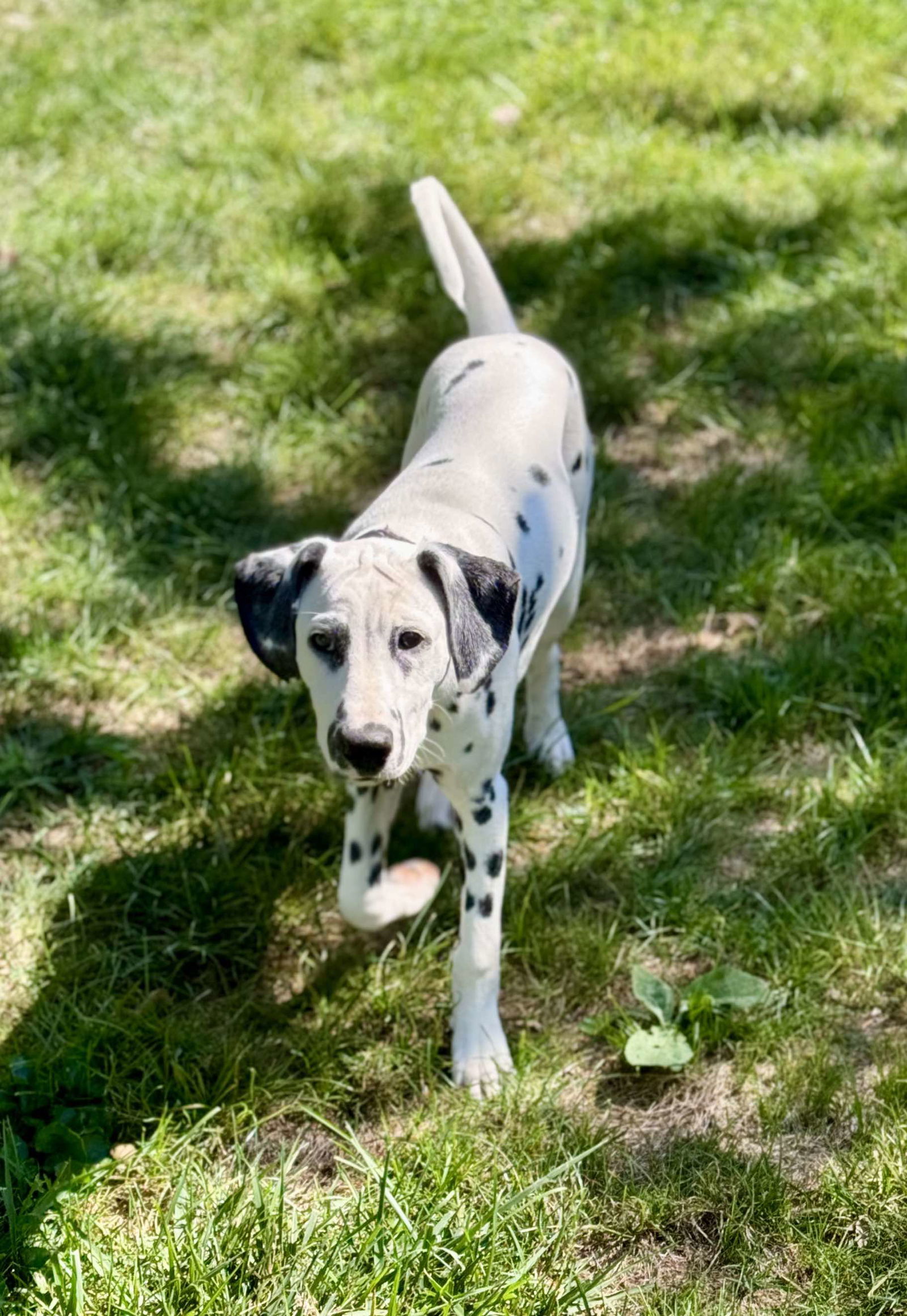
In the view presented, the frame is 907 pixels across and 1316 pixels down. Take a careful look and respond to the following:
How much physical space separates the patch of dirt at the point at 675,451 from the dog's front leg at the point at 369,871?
205 centimetres

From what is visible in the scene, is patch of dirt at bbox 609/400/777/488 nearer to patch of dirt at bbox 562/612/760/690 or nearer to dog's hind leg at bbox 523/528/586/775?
patch of dirt at bbox 562/612/760/690

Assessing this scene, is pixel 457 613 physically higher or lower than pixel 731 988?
higher

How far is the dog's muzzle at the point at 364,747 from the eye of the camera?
274cm

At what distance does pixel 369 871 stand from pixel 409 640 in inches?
35.4

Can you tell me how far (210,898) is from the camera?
3.80 m

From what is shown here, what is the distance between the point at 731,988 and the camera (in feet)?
11.5

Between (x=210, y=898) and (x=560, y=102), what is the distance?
462 cm

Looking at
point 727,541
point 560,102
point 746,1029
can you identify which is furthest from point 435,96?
point 746,1029

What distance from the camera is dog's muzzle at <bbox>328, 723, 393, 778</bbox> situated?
8.99ft

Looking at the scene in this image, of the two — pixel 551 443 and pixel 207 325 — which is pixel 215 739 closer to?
pixel 551 443

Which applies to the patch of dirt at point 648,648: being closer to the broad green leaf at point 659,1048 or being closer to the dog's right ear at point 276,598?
the broad green leaf at point 659,1048

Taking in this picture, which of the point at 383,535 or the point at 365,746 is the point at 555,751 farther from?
the point at 365,746

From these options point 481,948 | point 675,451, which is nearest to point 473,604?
point 481,948

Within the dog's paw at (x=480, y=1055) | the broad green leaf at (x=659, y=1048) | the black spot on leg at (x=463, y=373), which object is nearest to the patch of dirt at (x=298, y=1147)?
the dog's paw at (x=480, y=1055)
